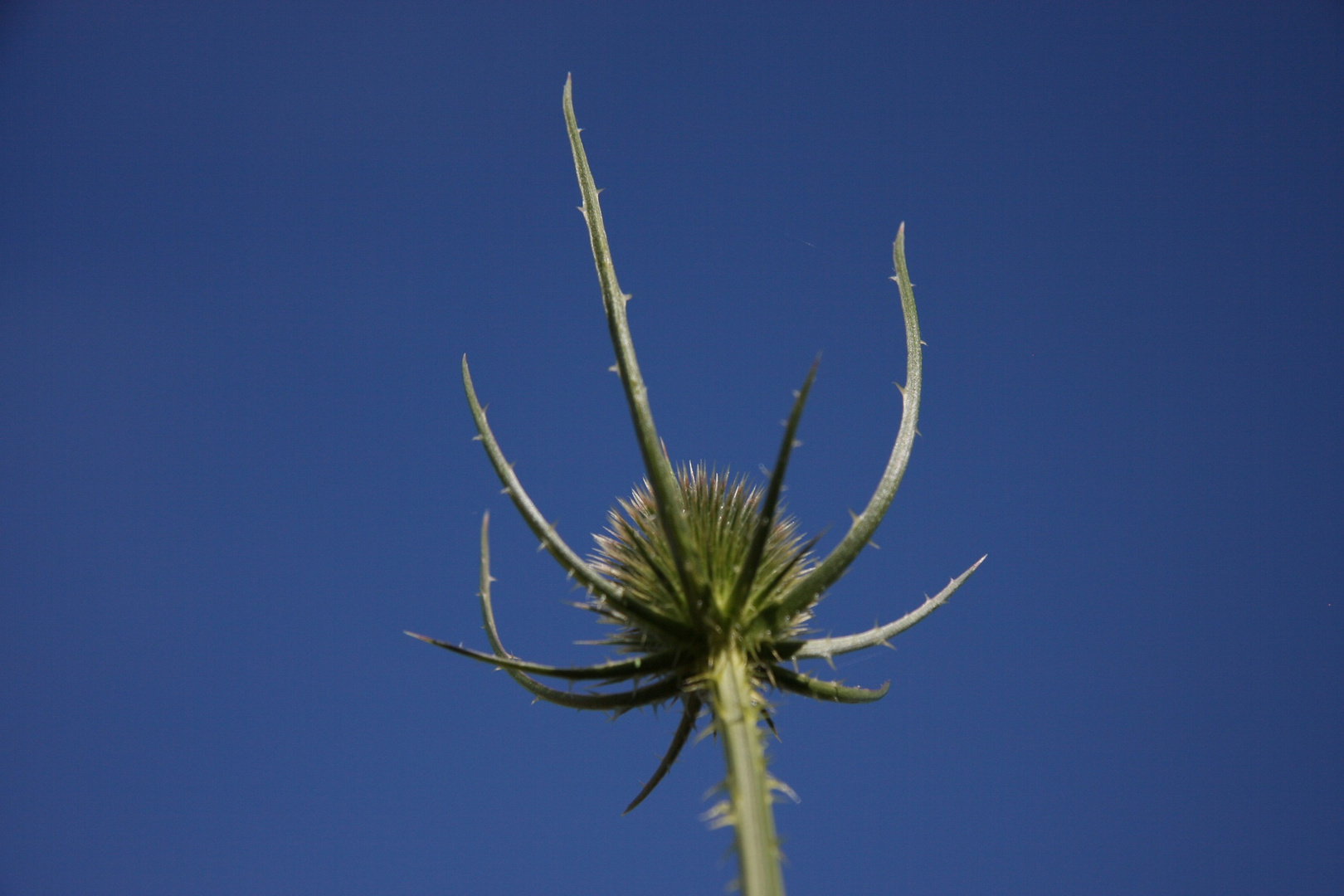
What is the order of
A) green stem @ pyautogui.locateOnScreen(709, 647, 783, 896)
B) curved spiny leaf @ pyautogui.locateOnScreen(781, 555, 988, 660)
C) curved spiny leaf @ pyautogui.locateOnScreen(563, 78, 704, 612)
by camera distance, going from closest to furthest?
green stem @ pyautogui.locateOnScreen(709, 647, 783, 896)
curved spiny leaf @ pyautogui.locateOnScreen(563, 78, 704, 612)
curved spiny leaf @ pyautogui.locateOnScreen(781, 555, 988, 660)

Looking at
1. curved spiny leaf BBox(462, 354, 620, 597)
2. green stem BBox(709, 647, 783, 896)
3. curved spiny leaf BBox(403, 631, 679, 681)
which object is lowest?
green stem BBox(709, 647, 783, 896)

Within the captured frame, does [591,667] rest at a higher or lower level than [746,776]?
higher

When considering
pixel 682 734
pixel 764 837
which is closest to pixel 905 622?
pixel 682 734

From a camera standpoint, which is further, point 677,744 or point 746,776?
point 677,744

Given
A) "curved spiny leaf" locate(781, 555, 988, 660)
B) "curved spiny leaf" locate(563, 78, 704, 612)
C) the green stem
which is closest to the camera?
the green stem

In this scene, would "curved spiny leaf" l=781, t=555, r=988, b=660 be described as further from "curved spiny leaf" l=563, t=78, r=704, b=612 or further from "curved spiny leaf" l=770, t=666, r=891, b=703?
"curved spiny leaf" l=563, t=78, r=704, b=612

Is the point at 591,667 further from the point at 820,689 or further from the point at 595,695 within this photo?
the point at 820,689

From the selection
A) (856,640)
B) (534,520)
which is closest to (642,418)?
(534,520)

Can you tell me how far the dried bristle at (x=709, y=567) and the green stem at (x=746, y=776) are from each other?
0.15m

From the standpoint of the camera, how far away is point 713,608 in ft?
9.37

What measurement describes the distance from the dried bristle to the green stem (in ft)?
0.48

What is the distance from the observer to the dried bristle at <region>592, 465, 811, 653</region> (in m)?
2.97

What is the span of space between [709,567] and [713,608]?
39 centimetres

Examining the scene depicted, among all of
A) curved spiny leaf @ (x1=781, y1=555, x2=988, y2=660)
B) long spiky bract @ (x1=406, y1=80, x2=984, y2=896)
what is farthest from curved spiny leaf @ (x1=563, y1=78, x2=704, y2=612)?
curved spiny leaf @ (x1=781, y1=555, x2=988, y2=660)
